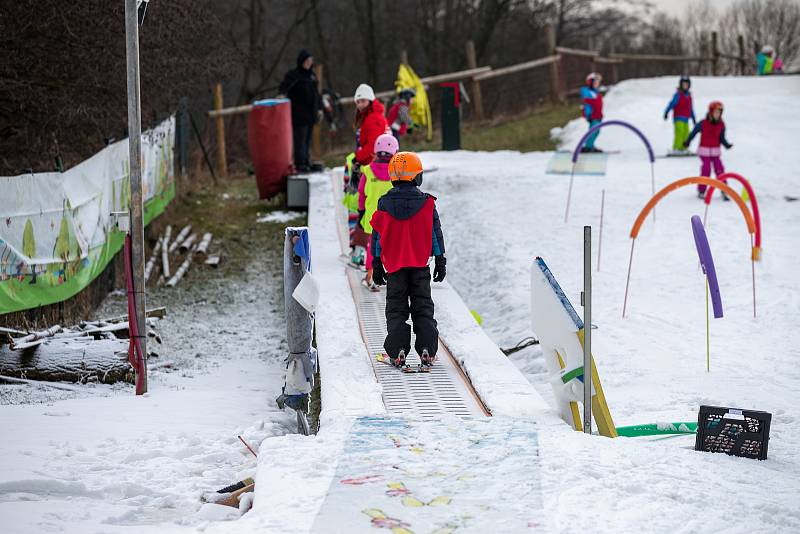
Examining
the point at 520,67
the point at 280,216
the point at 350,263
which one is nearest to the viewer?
the point at 350,263

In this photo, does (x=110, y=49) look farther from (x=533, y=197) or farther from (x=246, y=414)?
(x=246, y=414)

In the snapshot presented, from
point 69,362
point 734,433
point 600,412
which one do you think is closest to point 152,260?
point 69,362

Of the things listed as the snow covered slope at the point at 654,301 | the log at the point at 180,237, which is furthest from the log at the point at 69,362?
the log at the point at 180,237

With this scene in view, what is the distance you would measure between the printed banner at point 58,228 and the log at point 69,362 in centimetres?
48

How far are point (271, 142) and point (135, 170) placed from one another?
900 centimetres

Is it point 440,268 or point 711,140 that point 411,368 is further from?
point 711,140

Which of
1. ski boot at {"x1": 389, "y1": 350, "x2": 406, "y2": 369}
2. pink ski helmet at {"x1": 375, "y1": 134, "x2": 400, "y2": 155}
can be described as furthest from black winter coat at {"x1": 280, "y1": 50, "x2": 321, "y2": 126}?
ski boot at {"x1": 389, "y1": 350, "x2": 406, "y2": 369}

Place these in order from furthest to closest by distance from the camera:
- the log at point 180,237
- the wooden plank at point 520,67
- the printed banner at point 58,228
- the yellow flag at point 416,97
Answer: the wooden plank at point 520,67, the yellow flag at point 416,97, the log at point 180,237, the printed banner at point 58,228

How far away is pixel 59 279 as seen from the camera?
10914mm

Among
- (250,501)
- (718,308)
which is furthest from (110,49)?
(250,501)

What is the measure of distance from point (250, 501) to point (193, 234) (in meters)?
11.7

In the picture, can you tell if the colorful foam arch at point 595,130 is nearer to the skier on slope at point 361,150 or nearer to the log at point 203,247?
the skier on slope at point 361,150

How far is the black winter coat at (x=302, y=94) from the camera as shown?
1852cm

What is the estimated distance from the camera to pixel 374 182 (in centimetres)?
1093
